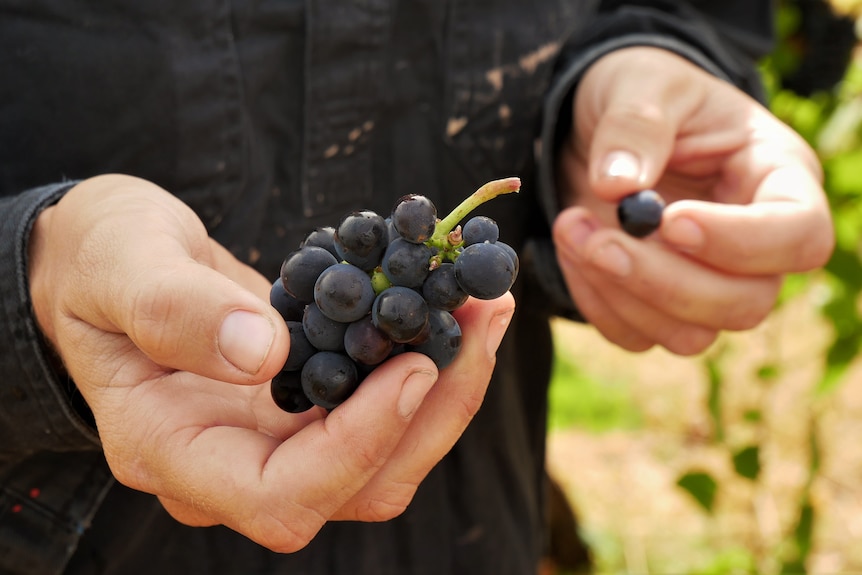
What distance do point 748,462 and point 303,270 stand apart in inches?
59.4

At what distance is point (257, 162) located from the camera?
1149 millimetres

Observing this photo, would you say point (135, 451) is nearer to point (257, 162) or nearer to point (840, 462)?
point (257, 162)

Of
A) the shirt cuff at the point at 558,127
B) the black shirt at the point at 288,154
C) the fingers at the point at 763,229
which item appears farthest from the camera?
the shirt cuff at the point at 558,127

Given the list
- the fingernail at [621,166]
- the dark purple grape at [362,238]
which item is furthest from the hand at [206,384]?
the fingernail at [621,166]

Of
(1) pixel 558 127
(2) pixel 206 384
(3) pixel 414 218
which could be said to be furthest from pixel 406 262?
(1) pixel 558 127

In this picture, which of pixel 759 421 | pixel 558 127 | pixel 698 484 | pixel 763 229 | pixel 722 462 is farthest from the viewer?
pixel 722 462

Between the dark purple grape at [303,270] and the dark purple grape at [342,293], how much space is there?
0.9 inches

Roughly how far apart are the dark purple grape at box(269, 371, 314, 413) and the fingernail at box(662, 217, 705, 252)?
2.08ft

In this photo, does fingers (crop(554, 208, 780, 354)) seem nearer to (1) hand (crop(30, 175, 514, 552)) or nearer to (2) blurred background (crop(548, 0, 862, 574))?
(1) hand (crop(30, 175, 514, 552))

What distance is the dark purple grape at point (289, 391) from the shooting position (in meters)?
0.82

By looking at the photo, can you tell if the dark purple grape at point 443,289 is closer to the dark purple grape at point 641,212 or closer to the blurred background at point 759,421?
the dark purple grape at point 641,212

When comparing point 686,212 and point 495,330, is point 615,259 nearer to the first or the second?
point 686,212

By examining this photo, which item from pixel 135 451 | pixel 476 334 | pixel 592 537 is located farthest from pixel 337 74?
pixel 592 537

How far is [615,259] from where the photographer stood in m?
1.19
